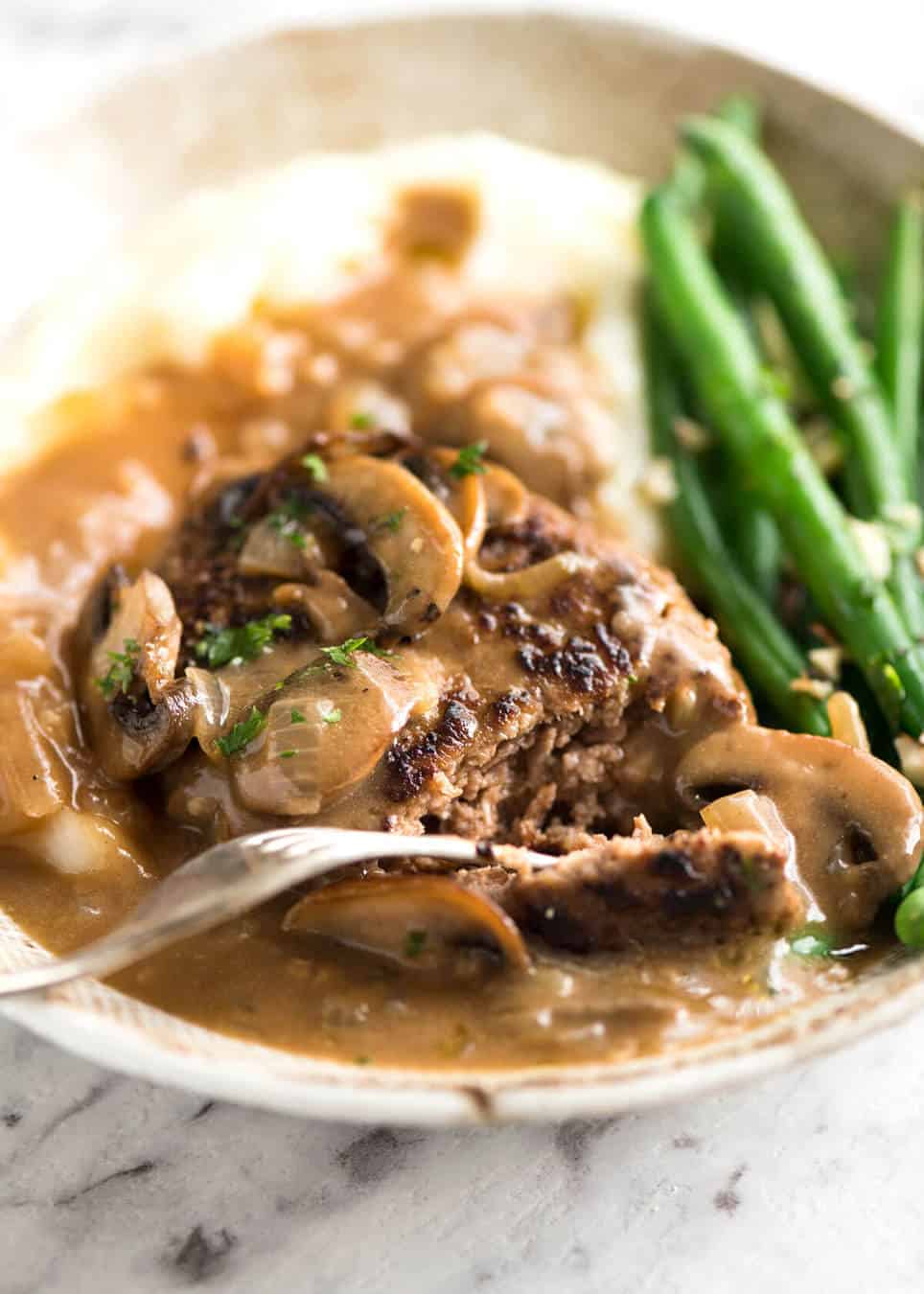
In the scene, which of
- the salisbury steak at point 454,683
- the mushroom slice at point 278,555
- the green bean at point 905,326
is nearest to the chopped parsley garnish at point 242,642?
the salisbury steak at point 454,683

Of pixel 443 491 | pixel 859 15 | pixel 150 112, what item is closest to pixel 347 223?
pixel 150 112

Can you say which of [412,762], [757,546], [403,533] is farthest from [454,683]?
[757,546]

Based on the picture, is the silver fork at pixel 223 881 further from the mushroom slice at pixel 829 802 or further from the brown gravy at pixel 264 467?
the mushroom slice at pixel 829 802

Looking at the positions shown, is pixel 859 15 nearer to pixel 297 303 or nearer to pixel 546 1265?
pixel 297 303

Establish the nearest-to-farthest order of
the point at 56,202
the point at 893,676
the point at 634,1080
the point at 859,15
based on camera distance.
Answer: the point at 634,1080
the point at 893,676
the point at 56,202
the point at 859,15

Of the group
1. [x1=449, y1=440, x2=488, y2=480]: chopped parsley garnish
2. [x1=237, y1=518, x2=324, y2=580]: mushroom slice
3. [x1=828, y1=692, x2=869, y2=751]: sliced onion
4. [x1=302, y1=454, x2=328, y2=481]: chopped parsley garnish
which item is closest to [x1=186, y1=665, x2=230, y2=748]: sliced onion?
[x1=237, y1=518, x2=324, y2=580]: mushroom slice

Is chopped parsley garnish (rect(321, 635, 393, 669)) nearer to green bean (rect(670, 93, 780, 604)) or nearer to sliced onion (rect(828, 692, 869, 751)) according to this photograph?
sliced onion (rect(828, 692, 869, 751))
